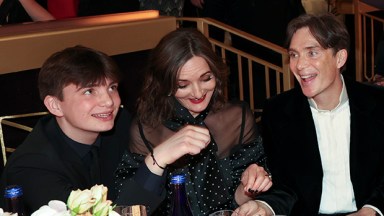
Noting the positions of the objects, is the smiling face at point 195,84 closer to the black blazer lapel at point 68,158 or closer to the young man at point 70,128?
the young man at point 70,128

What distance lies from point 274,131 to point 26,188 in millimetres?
1030

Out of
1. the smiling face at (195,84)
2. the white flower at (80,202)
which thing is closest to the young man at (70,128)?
the smiling face at (195,84)

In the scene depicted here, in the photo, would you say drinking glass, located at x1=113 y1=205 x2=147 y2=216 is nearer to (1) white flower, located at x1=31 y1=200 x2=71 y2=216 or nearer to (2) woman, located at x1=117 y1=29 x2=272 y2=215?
(1) white flower, located at x1=31 y1=200 x2=71 y2=216

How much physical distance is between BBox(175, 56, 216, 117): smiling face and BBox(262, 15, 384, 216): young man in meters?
0.31

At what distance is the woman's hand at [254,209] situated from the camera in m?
2.16

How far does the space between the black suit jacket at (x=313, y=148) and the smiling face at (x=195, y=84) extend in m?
0.29

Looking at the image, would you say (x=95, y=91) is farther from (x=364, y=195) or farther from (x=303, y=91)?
(x=364, y=195)

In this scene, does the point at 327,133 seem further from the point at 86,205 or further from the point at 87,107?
the point at 86,205

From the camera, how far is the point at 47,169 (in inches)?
94.1

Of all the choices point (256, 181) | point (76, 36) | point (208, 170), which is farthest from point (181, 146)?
point (76, 36)

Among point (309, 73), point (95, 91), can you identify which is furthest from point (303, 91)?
point (95, 91)

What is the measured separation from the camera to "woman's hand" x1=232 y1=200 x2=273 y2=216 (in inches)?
85.2

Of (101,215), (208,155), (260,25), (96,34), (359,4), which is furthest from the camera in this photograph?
(359,4)

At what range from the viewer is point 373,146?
2.67 metres
